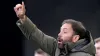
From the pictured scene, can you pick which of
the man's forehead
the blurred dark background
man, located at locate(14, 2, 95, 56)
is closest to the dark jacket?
man, located at locate(14, 2, 95, 56)

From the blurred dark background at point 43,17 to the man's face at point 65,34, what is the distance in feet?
11.4

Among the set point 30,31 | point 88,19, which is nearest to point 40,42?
point 30,31

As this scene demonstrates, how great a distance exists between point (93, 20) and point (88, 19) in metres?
0.10

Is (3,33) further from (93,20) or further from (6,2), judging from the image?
(93,20)

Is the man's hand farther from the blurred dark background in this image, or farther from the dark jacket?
the blurred dark background

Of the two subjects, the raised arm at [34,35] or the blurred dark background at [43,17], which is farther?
the blurred dark background at [43,17]

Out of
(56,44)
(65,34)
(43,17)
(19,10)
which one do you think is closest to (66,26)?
(65,34)

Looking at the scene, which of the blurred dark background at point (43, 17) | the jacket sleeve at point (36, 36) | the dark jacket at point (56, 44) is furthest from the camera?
the blurred dark background at point (43, 17)

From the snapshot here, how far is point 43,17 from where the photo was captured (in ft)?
27.7

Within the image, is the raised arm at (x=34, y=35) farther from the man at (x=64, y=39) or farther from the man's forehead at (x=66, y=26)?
the man's forehead at (x=66, y=26)

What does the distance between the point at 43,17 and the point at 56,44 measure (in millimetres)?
3684

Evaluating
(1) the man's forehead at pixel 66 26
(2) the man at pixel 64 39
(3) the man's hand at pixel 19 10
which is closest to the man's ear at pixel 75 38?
(2) the man at pixel 64 39

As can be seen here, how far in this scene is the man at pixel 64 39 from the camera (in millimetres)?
4633

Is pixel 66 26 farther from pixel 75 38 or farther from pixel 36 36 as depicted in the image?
pixel 36 36
